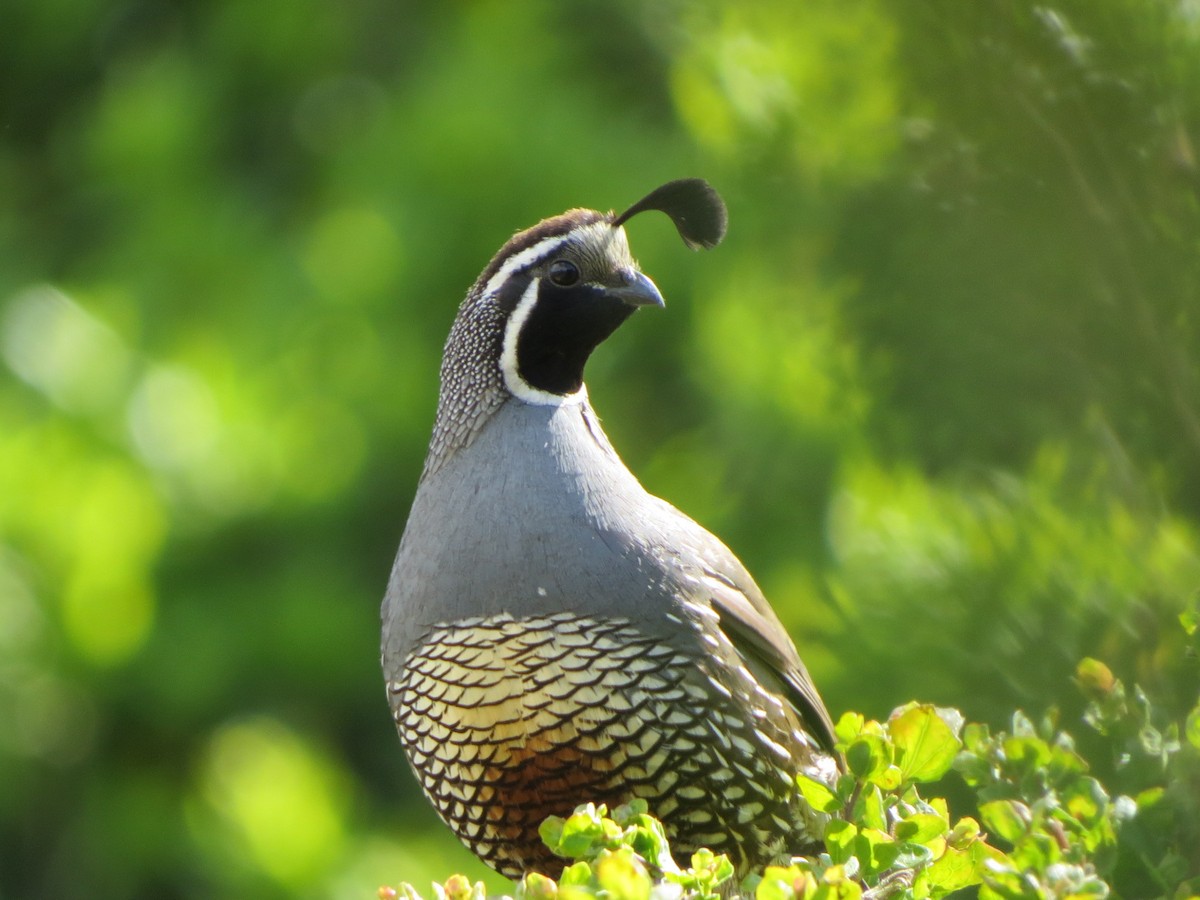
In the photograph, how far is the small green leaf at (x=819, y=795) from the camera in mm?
1573

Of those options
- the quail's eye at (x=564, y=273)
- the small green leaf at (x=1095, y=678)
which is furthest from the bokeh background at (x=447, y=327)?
the quail's eye at (x=564, y=273)

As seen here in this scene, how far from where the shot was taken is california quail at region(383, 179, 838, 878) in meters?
2.36

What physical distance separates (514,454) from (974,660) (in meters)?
1.05

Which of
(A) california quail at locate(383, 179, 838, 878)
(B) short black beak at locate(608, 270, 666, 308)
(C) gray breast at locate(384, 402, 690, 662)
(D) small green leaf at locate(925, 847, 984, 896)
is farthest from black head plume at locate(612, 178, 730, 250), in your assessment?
(D) small green leaf at locate(925, 847, 984, 896)

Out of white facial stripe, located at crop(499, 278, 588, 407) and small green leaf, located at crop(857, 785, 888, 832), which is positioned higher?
small green leaf, located at crop(857, 785, 888, 832)

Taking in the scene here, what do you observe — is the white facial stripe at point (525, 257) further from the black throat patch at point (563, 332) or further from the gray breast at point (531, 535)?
the gray breast at point (531, 535)

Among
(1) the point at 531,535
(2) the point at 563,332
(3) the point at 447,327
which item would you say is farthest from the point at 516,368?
(3) the point at 447,327

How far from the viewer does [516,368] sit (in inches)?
108

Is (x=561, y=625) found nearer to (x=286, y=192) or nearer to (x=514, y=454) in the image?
(x=514, y=454)

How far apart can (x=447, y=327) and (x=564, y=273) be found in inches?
204

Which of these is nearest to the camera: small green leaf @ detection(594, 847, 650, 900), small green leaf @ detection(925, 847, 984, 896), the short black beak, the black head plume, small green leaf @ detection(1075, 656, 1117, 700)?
small green leaf @ detection(594, 847, 650, 900)

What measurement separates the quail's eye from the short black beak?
0.06 m

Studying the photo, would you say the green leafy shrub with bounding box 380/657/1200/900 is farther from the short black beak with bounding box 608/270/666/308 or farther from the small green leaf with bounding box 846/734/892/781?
the short black beak with bounding box 608/270/666/308

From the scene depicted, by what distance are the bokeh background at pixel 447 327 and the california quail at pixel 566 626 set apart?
25cm
